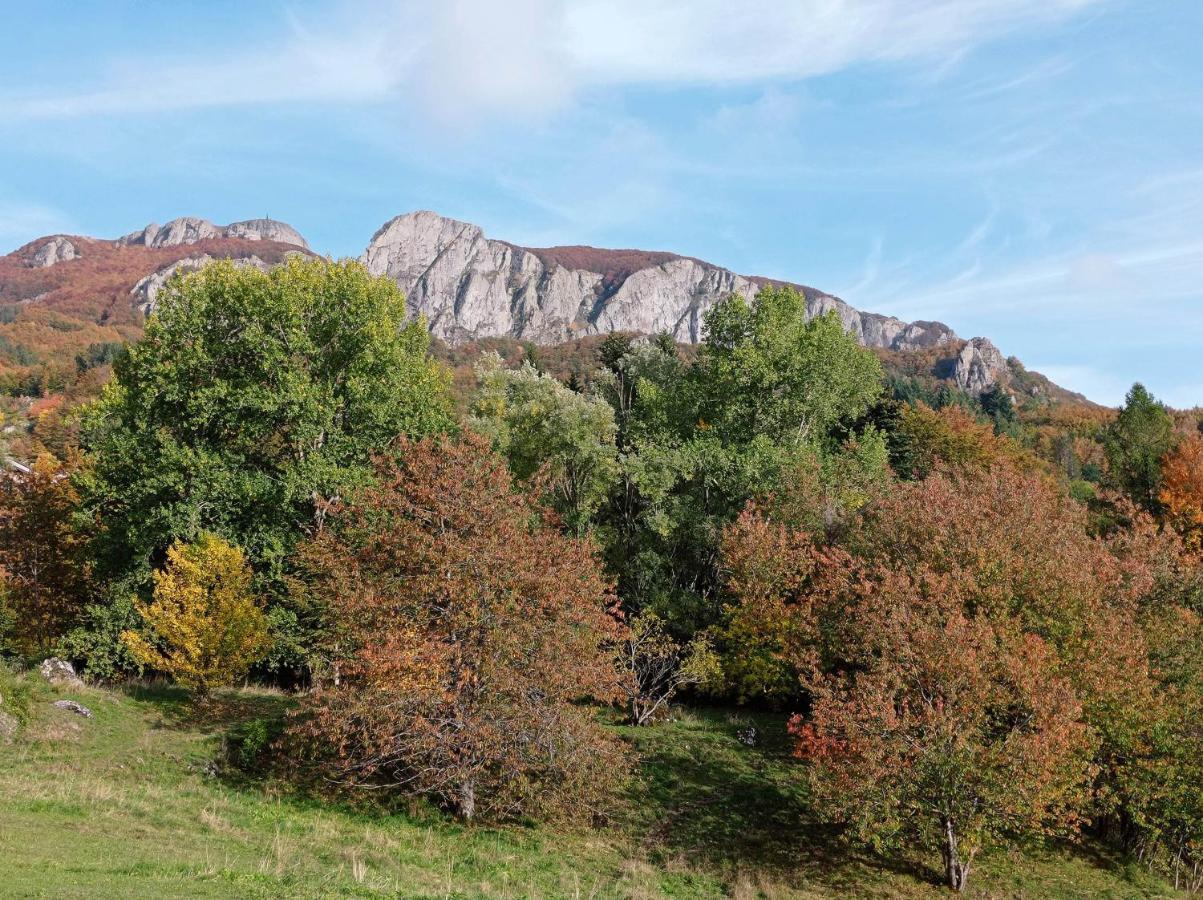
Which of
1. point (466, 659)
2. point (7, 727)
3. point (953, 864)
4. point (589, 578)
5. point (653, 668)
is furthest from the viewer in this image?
point (653, 668)

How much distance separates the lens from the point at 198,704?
2462 cm

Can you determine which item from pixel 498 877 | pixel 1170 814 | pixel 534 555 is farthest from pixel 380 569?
pixel 1170 814

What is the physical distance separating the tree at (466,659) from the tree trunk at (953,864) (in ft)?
25.8

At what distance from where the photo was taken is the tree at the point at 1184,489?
4634 cm

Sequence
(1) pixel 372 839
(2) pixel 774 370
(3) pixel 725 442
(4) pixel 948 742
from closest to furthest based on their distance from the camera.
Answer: (1) pixel 372 839, (4) pixel 948 742, (3) pixel 725 442, (2) pixel 774 370

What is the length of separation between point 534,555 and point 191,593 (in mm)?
12817

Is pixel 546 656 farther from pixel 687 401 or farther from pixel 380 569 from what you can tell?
pixel 687 401

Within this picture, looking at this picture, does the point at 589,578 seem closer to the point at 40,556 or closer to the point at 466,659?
the point at 466,659

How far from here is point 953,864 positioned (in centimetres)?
1752

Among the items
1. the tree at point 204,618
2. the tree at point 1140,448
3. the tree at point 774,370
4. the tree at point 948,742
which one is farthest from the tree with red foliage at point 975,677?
the tree at point 1140,448

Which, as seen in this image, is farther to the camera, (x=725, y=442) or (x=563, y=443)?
(x=725, y=442)

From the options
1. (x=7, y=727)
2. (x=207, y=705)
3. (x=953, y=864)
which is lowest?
(x=207, y=705)

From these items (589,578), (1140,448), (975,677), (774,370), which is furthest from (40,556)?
(1140,448)

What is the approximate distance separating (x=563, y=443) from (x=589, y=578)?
13878mm
